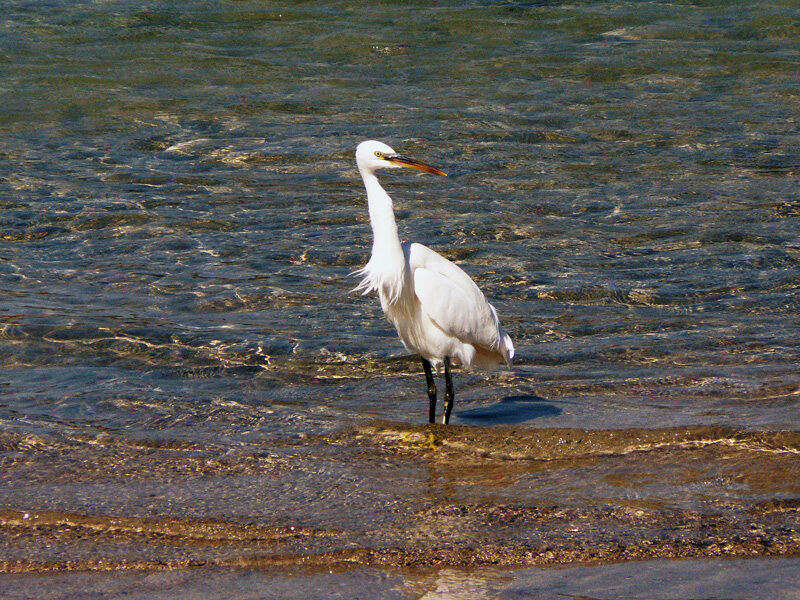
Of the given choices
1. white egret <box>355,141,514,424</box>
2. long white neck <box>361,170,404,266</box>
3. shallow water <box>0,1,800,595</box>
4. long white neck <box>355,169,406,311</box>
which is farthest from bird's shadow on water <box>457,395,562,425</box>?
long white neck <box>361,170,404,266</box>

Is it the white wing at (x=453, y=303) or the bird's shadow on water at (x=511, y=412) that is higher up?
the white wing at (x=453, y=303)

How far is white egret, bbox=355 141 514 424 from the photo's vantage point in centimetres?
519

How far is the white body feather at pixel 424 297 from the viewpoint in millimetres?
5195

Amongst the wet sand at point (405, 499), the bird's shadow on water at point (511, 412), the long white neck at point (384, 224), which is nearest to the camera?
the wet sand at point (405, 499)

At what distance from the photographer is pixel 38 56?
1323 centimetres

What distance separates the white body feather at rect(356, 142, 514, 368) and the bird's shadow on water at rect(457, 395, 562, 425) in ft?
0.79

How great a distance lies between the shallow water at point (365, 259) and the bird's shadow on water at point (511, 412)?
0.08 ft

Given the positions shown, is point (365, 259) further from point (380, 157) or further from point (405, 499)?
point (405, 499)

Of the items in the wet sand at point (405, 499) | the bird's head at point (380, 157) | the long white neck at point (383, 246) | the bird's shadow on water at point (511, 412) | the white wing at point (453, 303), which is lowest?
the bird's shadow on water at point (511, 412)

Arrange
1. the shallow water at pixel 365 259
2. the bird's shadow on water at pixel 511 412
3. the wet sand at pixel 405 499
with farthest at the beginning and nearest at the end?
the bird's shadow on water at pixel 511 412
the shallow water at pixel 365 259
the wet sand at pixel 405 499

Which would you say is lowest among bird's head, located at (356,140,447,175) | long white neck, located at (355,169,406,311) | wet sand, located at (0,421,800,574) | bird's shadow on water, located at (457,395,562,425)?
bird's shadow on water, located at (457,395,562,425)

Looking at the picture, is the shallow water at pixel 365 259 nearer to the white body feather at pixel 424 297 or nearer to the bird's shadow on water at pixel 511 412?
the bird's shadow on water at pixel 511 412

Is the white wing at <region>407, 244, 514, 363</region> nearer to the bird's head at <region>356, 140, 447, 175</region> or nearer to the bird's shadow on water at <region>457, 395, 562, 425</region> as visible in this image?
the bird's shadow on water at <region>457, 395, 562, 425</region>

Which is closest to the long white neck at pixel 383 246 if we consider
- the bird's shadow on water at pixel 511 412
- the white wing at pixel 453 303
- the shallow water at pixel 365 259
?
the white wing at pixel 453 303
